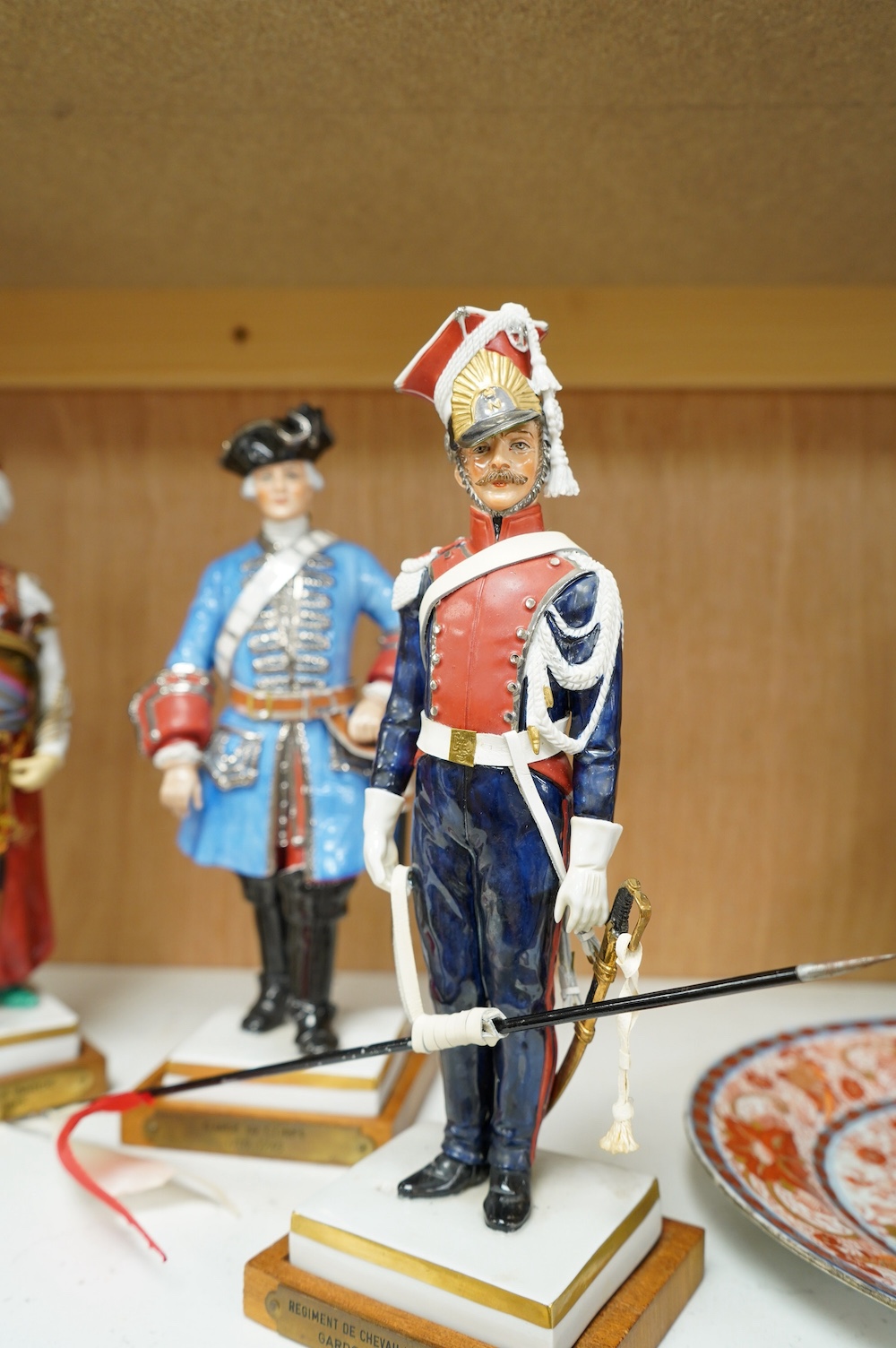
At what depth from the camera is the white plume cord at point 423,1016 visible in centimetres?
111

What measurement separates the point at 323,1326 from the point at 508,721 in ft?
2.07

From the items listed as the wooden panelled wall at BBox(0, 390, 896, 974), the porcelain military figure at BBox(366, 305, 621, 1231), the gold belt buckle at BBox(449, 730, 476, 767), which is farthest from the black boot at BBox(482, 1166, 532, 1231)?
the wooden panelled wall at BBox(0, 390, 896, 974)

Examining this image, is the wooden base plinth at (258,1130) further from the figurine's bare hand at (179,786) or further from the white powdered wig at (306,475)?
the white powdered wig at (306,475)

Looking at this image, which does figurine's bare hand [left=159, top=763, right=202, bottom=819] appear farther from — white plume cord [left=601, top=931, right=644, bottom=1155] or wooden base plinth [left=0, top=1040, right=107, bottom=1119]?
white plume cord [left=601, top=931, right=644, bottom=1155]

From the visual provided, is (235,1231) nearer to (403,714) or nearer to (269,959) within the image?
(269,959)

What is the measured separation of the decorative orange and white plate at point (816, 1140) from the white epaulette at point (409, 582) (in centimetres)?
73

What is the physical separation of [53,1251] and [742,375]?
1.64 metres

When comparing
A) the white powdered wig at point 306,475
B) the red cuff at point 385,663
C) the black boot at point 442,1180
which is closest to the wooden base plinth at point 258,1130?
the black boot at point 442,1180

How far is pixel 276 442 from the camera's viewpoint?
5.18 ft

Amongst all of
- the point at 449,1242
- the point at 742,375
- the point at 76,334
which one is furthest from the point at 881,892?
the point at 76,334

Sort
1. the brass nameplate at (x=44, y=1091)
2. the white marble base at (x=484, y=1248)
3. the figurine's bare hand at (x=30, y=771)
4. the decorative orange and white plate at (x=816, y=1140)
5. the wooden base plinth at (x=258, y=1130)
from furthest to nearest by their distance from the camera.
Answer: the figurine's bare hand at (x=30, y=771), the brass nameplate at (x=44, y=1091), the wooden base plinth at (x=258, y=1130), the decorative orange and white plate at (x=816, y=1140), the white marble base at (x=484, y=1248)

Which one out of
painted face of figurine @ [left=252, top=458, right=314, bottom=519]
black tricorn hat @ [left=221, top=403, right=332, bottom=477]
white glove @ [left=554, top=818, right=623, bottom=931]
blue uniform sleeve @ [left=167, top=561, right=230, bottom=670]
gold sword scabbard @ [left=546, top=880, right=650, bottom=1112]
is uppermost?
black tricorn hat @ [left=221, top=403, right=332, bottom=477]

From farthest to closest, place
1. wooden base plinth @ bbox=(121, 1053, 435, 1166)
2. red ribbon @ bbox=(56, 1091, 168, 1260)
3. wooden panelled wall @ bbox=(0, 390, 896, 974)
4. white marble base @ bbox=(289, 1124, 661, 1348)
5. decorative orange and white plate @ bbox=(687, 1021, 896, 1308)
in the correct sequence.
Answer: wooden panelled wall @ bbox=(0, 390, 896, 974)
wooden base plinth @ bbox=(121, 1053, 435, 1166)
red ribbon @ bbox=(56, 1091, 168, 1260)
decorative orange and white plate @ bbox=(687, 1021, 896, 1308)
white marble base @ bbox=(289, 1124, 661, 1348)

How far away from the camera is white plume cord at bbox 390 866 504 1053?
1.11 meters
